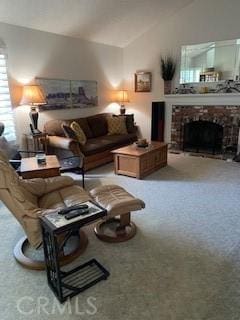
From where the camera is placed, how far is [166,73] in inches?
224

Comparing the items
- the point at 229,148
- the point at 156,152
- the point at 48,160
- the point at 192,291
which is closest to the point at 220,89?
the point at 229,148

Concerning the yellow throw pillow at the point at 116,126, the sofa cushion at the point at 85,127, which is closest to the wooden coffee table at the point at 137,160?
the sofa cushion at the point at 85,127

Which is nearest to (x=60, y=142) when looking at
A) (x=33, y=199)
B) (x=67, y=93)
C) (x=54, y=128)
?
(x=54, y=128)

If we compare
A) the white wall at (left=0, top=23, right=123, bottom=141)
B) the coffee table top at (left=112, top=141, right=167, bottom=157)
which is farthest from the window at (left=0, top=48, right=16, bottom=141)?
the coffee table top at (left=112, top=141, right=167, bottom=157)

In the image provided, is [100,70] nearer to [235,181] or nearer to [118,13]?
[118,13]

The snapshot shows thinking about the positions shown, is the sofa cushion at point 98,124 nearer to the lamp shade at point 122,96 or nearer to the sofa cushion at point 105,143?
the sofa cushion at point 105,143

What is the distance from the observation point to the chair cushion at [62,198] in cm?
220

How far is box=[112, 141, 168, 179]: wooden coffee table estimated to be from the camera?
12.9 ft

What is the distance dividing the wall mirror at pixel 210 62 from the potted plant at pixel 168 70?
0.21m

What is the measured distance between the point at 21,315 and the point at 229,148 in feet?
16.0

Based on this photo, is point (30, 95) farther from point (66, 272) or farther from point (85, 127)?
point (66, 272)

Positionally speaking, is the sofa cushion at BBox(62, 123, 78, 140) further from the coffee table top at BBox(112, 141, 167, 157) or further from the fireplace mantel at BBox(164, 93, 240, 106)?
the fireplace mantel at BBox(164, 93, 240, 106)

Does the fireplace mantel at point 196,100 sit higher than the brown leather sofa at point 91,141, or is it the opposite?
the fireplace mantel at point 196,100
